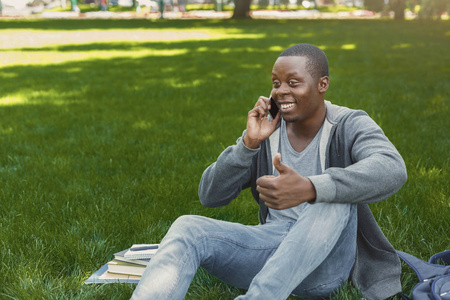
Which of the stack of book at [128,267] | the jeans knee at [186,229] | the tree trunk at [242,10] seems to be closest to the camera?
the jeans knee at [186,229]

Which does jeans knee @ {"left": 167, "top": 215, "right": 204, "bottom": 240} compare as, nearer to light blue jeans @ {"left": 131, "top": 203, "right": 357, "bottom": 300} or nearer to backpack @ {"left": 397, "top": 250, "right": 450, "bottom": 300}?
light blue jeans @ {"left": 131, "top": 203, "right": 357, "bottom": 300}

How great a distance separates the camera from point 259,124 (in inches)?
108

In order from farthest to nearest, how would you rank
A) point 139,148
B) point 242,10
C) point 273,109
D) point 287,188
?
point 242,10 < point 139,148 < point 273,109 < point 287,188

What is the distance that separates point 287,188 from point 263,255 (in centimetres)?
54

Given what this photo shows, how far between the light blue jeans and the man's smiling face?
1.88 ft

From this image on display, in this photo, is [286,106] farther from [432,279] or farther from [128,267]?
[128,267]

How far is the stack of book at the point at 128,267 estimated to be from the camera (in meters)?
2.88

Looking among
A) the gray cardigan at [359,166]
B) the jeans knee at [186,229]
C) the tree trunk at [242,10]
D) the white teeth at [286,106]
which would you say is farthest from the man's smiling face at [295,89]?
the tree trunk at [242,10]

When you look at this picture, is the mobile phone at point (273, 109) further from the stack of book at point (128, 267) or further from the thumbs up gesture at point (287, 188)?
the stack of book at point (128, 267)

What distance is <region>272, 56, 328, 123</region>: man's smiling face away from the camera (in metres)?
2.68

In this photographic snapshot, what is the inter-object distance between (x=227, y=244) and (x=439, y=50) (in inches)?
539

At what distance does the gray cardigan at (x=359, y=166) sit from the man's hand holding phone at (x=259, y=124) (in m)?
0.05

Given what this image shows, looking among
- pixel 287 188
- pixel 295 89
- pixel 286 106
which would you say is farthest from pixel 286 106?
pixel 287 188

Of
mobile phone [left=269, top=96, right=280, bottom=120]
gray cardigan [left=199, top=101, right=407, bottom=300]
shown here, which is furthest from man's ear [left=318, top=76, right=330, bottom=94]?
mobile phone [left=269, top=96, right=280, bottom=120]
